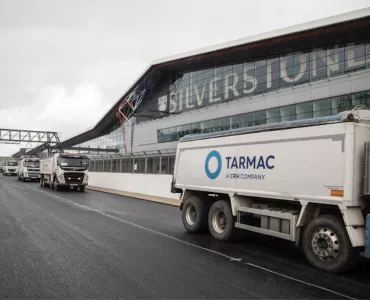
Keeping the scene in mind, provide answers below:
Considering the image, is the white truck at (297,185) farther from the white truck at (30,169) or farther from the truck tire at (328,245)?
the white truck at (30,169)

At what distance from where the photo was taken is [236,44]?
31.2m

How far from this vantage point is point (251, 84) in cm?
3166

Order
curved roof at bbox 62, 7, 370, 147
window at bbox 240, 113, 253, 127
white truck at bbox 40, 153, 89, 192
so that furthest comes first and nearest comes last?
window at bbox 240, 113, 253, 127 → white truck at bbox 40, 153, 89, 192 → curved roof at bbox 62, 7, 370, 147

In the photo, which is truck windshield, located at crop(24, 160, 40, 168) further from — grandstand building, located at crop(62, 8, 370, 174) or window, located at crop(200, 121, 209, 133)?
window, located at crop(200, 121, 209, 133)

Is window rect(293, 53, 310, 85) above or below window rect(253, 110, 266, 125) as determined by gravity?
above

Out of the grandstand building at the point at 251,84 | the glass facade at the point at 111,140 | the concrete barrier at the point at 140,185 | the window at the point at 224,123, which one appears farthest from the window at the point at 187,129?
the glass facade at the point at 111,140

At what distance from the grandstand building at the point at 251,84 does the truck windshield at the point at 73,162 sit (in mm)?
2594

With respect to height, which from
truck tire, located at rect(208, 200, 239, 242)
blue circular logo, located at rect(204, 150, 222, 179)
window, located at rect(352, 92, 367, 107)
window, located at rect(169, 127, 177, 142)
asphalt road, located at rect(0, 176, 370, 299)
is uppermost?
window, located at rect(352, 92, 367, 107)

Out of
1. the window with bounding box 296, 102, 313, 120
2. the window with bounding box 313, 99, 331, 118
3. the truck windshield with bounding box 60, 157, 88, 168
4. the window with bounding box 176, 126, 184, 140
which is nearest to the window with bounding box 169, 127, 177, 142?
the window with bounding box 176, 126, 184, 140

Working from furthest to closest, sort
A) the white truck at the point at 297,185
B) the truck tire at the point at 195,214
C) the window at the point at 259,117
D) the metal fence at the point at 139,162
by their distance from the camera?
the window at the point at 259,117 → the metal fence at the point at 139,162 → the truck tire at the point at 195,214 → the white truck at the point at 297,185

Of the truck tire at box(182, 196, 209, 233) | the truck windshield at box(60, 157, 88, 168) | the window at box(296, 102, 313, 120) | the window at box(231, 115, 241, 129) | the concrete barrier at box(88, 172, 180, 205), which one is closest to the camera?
the truck tire at box(182, 196, 209, 233)

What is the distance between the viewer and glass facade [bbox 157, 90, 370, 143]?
2386cm

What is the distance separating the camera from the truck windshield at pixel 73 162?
85.1ft

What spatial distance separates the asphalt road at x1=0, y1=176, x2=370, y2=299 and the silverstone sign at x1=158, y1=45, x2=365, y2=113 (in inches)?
796
